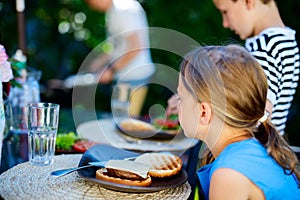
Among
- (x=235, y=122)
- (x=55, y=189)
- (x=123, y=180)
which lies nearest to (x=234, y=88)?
(x=235, y=122)

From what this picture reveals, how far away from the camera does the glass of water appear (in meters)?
1.36

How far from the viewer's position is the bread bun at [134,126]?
184 centimetres

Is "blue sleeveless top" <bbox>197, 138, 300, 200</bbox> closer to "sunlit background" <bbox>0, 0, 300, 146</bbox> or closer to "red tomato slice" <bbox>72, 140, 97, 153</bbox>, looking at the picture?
"red tomato slice" <bbox>72, 140, 97, 153</bbox>

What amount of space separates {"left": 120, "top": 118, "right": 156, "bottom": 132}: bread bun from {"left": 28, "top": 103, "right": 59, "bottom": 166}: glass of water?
48 centimetres

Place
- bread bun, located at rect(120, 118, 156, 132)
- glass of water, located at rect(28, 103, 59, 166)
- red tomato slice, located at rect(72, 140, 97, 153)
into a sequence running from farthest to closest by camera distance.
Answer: bread bun, located at rect(120, 118, 156, 132), red tomato slice, located at rect(72, 140, 97, 153), glass of water, located at rect(28, 103, 59, 166)

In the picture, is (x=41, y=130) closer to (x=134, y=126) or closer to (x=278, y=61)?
(x=134, y=126)

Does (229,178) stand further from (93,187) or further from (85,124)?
(85,124)

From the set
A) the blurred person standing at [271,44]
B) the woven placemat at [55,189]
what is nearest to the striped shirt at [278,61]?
the blurred person standing at [271,44]

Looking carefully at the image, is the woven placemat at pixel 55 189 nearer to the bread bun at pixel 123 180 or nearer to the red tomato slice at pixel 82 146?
the bread bun at pixel 123 180

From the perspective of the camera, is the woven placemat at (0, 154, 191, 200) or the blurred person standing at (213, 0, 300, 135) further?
the blurred person standing at (213, 0, 300, 135)

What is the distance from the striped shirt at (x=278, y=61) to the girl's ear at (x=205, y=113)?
47 cm

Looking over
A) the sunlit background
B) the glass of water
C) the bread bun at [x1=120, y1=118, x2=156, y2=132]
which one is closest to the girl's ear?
the glass of water

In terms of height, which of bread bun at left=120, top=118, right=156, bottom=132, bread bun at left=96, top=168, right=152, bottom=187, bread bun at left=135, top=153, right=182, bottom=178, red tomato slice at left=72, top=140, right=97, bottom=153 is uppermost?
bread bun at left=96, top=168, right=152, bottom=187

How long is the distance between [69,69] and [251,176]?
3.69m
